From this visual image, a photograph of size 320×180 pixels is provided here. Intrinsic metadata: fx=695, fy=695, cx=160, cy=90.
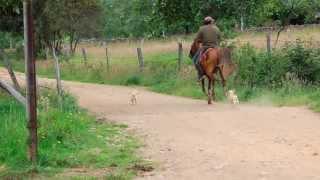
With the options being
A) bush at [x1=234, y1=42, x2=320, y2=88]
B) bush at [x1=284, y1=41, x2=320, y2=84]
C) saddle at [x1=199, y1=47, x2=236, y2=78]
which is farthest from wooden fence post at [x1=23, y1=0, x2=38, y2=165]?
bush at [x1=284, y1=41, x2=320, y2=84]

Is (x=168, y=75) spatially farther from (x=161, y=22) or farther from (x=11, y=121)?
(x=11, y=121)

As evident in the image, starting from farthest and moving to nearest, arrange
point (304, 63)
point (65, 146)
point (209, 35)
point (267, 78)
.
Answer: point (267, 78)
point (304, 63)
point (209, 35)
point (65, 146)

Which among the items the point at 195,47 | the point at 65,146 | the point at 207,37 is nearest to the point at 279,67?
the point at 195,47

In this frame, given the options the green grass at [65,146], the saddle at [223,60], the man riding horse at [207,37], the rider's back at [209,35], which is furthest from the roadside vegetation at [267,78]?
the green grass at [65,146]

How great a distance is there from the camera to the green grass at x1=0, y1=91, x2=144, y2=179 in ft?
28.8

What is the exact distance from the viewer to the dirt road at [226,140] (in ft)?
27.9

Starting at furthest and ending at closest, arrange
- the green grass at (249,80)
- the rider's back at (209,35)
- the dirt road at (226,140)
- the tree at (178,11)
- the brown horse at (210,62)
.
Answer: the tree at (178,11)
the green grass at (249,80)
the brown horse at (210,62)
the rider's back at (209,35)
the dirt road at (226,140)

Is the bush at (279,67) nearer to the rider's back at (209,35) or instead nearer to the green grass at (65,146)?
the rider's back at (209,35)

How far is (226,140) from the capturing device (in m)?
10.9

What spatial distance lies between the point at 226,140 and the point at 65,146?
8.25 feet

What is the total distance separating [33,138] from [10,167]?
457 millimetres

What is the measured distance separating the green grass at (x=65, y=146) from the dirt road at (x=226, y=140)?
40 centimetres

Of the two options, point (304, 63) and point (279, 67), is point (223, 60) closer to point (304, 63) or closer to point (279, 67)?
point (279, 67)

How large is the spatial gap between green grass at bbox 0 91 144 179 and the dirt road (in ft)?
1.33
